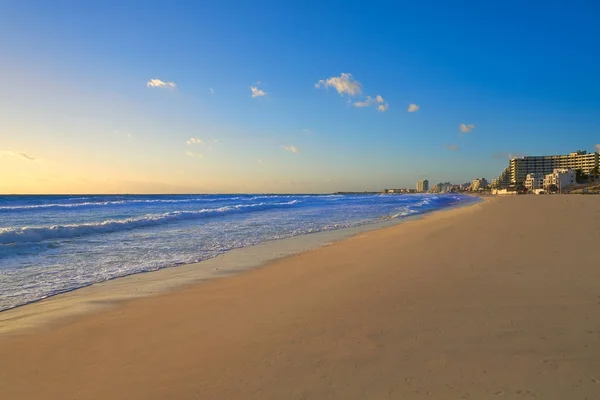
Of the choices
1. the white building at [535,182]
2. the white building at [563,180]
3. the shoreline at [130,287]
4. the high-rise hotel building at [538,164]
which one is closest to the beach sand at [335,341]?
the shoreline at [130,287]

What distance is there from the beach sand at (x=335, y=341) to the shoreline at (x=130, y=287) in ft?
0.62

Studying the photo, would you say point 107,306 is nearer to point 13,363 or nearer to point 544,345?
point 13,363

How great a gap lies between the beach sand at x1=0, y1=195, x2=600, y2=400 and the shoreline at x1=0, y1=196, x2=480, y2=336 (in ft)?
0.62

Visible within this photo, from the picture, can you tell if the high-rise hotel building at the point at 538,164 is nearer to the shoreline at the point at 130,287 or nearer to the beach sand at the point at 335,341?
the shoreline at the point at 130,287

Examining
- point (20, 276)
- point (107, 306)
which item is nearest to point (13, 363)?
point (107, 306)

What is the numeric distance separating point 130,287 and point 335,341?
186 inches

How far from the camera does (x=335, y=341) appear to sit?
12.8 ft

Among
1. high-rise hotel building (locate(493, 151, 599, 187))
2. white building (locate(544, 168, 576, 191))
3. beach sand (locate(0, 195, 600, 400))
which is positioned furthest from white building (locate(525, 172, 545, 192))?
beach sand (locate(0, 195, 600, 400))

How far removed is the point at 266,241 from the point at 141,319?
849 centimetres

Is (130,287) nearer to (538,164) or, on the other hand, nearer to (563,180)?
(563,180)

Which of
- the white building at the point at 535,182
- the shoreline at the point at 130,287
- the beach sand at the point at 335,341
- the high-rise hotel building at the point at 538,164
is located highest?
the high-rise hotel building at the point at 538,164

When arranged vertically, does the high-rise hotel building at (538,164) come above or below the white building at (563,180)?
above

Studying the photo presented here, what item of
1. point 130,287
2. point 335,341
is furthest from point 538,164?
point 335,341

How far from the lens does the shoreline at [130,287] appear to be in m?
5.29
